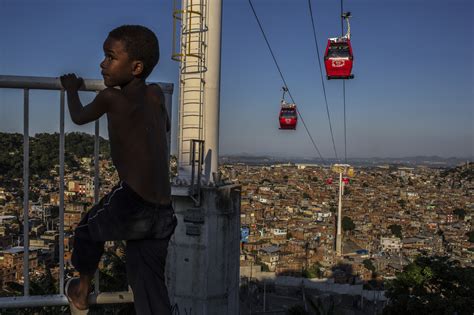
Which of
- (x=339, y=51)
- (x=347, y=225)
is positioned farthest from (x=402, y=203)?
(x=339, y=51)

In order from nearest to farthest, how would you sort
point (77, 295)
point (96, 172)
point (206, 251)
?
point (77, 295)
point (96, 172)
point (206, 251)

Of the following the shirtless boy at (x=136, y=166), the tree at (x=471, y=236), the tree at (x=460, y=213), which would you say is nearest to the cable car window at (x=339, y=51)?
the shirtless boy at (x=136, y=166)

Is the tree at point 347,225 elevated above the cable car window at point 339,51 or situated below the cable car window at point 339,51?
below

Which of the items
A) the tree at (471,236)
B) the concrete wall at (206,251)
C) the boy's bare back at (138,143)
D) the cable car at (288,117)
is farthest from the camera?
the tree at (471,236)

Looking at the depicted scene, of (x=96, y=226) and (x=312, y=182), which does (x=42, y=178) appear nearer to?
(x=96, y=226)

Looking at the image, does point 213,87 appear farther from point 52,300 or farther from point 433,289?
point 433,289

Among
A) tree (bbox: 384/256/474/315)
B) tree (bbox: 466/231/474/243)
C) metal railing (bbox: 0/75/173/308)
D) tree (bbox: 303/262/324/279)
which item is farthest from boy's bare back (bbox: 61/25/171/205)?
tree (bbox: 466/231/474/243)

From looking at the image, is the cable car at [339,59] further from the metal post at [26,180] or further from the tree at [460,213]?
the tree at [460,213]
